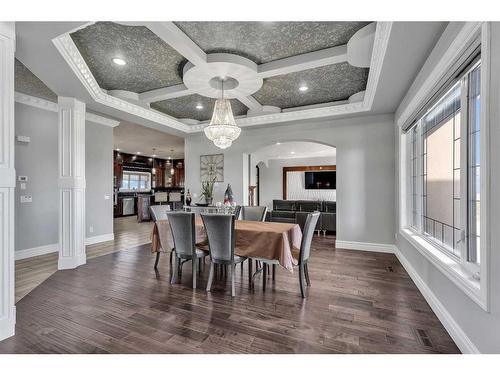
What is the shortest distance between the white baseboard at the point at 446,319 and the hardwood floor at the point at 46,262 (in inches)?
160

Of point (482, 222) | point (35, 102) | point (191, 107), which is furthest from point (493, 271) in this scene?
point (35, 102)

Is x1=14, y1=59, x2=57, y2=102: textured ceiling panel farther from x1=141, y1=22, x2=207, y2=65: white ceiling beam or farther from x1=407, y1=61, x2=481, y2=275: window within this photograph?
x1=407, y1=61, x2=481, y2=275: window

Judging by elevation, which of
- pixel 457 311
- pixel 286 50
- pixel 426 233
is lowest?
pixel 457 311

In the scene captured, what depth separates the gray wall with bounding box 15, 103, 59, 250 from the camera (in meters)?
4.24

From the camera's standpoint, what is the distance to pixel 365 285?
9.86ft

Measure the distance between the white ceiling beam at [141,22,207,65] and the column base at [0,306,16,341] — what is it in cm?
275

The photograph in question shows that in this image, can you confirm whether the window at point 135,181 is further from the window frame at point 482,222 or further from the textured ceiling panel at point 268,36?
the window frame at point 482,222

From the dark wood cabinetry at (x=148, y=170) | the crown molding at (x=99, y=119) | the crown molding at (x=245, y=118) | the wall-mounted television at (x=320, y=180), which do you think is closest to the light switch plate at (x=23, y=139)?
the crown molding at (x=99, y=119)

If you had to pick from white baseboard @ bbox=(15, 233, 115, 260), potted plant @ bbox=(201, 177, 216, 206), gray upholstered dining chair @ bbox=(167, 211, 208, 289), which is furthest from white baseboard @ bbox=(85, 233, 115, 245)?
gray upholstered dining chair @ bbox=(167, 211, 208, 289)

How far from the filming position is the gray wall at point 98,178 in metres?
5.27

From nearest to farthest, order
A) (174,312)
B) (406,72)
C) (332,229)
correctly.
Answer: (174,312), (406,72), (332,229)
